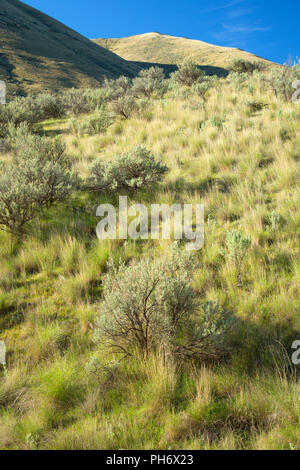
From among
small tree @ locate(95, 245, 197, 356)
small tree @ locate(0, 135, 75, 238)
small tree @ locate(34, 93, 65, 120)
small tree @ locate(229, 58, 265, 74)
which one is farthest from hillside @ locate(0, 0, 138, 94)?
small tree @ locate(95, 245, 197, 356)

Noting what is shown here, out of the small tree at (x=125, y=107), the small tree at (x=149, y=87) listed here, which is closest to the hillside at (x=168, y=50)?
the small tree at (x=149, y=87)

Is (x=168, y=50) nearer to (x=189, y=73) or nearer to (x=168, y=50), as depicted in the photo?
(x=168, y=50)

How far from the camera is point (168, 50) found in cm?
9069

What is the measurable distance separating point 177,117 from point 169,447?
9.56 meters

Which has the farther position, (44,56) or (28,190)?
(44,56)

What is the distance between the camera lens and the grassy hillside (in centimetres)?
205

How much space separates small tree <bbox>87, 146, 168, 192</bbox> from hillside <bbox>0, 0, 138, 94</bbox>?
3253 cm

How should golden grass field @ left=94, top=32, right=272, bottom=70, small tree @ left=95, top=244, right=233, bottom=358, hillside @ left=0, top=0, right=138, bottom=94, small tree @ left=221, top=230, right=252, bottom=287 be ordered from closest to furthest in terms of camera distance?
small tree @ left=95, top=244, right=233, bottom=358, small tree @ left=221, top=230, right=252, bottom=287, hillside @ left=0, top=0, right=138, bottom=94, golden grass field @ left=94, top=32, right=272, bottom=70

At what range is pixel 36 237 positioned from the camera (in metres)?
4.74

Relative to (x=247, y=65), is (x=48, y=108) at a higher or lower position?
lower

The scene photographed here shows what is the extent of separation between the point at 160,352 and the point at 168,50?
4193 inches

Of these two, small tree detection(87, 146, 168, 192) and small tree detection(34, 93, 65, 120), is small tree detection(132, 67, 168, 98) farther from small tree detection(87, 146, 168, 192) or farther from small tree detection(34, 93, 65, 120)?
small tree detection(87, 146, 168, 192)

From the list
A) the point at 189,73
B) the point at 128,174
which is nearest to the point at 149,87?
the point at 189,73
